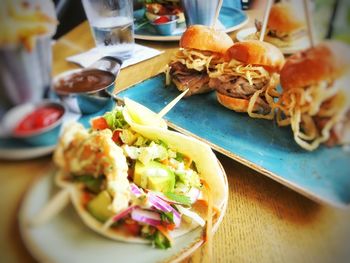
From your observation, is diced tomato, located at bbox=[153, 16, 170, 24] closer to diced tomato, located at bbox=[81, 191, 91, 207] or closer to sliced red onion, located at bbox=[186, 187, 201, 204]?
sliced red onion, located at bbox=[186, 187, 201, 204]

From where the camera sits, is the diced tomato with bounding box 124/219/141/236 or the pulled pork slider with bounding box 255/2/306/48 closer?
the pulled pork slider with bounding box 255/2/306/48

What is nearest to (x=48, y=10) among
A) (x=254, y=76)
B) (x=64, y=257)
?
(x=64, y=257)

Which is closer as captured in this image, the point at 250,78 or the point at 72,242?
the point at 72,242

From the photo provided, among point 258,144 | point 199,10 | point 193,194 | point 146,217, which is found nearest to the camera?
point 146,217

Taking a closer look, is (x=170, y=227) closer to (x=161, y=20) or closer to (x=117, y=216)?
(x=117, y=216)

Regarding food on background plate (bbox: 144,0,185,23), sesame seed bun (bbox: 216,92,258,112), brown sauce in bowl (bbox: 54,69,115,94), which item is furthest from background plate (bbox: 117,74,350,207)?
food on background plate (bbox: 144,0,185,23)

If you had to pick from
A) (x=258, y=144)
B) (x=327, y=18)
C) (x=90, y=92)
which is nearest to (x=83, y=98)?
(x=90, y=92)

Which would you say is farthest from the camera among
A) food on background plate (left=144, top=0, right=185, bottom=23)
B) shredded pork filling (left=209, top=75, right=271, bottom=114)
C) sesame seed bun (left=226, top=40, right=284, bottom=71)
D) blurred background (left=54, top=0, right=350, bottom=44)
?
food on background plate (left=144, top=0, right=185, bottom=23)

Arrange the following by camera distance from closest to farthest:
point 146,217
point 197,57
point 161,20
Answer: point 146,217
point 197,57
point 161,20
